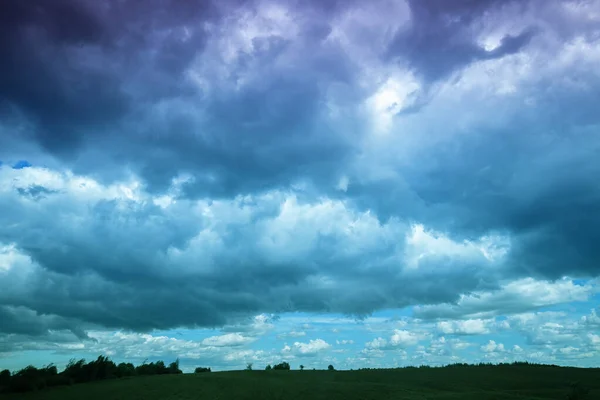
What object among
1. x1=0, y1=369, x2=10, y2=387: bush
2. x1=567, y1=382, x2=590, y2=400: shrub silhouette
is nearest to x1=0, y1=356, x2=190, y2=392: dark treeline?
x1=0, y1=369, x2=10, y2=387: bush

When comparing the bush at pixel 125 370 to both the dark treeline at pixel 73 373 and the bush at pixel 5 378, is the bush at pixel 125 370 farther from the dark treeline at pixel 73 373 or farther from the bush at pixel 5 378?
the bush at pixel 5 378

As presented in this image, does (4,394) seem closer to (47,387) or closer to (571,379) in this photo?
(47,387)

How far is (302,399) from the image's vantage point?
59844 mm

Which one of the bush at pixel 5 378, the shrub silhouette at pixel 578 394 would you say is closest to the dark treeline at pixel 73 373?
the bush at pixel 5 378

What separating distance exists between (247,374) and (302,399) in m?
16.1

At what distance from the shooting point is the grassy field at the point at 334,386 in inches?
2349

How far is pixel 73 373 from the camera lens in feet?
218

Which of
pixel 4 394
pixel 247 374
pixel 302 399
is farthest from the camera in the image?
pixel 247 374

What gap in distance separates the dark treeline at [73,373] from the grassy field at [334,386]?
1992 mm

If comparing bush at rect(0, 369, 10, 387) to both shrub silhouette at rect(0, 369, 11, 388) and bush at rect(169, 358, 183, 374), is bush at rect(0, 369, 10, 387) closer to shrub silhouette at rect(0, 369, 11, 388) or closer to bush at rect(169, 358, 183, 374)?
shrub silhouette at rect(0, 369, 11, 388)

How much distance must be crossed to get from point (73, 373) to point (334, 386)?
37.3 m

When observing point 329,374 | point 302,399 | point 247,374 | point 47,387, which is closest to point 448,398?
point 302,399

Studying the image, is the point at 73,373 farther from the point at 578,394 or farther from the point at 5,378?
the point at 578,394

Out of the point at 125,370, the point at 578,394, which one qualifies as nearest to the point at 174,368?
the point at 125,370
